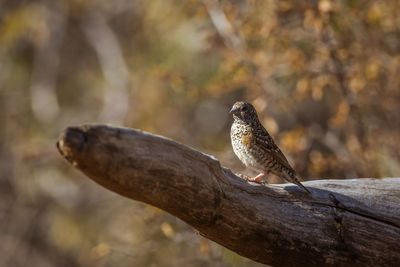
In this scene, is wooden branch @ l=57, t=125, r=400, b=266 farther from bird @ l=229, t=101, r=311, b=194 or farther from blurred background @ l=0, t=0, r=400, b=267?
blurred background @ l=0, t=0, r=400, b=267

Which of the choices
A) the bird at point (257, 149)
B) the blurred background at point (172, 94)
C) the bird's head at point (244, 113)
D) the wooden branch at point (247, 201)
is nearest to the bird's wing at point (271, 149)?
the bird at point (257, 149)

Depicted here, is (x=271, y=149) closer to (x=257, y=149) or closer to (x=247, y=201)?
(x=257, y=149)

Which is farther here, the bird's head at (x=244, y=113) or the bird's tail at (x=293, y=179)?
the bird's head at (x=244, y=113)

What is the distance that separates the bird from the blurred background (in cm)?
109

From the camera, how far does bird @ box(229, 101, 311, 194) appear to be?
4.48 meters

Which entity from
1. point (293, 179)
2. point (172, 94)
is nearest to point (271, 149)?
point (293, 179)

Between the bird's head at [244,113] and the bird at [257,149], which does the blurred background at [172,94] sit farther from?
the bird's head at [244,113]

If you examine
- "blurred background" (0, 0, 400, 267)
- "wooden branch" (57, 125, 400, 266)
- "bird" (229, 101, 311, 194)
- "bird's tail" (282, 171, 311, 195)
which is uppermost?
"blurred background" (0, 0, 400, 267)

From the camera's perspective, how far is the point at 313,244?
3.72 metres

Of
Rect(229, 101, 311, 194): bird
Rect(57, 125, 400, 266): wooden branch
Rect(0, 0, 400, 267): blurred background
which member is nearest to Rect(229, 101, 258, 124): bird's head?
Rect(229, 101, 311, 194): bird

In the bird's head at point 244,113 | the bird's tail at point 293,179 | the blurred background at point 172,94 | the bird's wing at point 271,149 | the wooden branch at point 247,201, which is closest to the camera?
the wooden branch at point 247,201

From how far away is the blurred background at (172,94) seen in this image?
6430 millimetres

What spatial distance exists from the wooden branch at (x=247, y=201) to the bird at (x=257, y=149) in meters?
0.43

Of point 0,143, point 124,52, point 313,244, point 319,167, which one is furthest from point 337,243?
point 0,143
